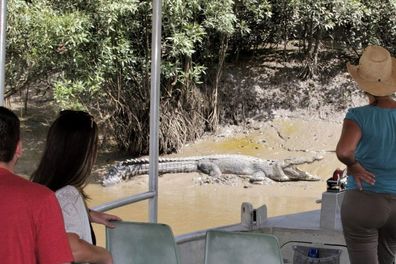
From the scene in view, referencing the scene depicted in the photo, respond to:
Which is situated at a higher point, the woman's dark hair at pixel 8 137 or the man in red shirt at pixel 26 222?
the woman's dark hair at pixel 8 137

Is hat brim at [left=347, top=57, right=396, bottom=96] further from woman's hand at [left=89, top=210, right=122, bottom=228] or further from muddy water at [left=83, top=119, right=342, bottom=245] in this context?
muddy water at [left=83, top=119, right=342, bottom=245]

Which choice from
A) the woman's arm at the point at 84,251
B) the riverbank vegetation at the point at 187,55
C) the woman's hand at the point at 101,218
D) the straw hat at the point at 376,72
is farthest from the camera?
the riverbank vegetation at the point at 187,55

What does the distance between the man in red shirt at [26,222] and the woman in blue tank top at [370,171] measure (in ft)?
3.66

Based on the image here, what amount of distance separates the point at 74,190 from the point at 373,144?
1.05 meters

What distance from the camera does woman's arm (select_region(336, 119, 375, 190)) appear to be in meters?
2.15

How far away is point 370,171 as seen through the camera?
223 centimetres

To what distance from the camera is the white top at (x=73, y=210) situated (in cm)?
163

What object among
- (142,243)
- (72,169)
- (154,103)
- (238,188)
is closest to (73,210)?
(72,169)

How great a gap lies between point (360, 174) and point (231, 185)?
9.01 m

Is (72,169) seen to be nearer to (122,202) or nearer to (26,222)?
(26,222)

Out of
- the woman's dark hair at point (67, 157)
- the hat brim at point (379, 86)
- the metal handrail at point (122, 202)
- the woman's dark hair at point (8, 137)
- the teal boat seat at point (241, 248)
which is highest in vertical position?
the hat brim at point (379, 86)

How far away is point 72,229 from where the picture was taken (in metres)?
1.63

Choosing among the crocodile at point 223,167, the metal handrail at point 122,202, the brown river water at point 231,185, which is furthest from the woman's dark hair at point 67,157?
the crocodile at point 223,167

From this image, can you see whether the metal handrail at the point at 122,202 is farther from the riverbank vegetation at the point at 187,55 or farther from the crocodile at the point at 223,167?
the crocodile at the point at 223,167
